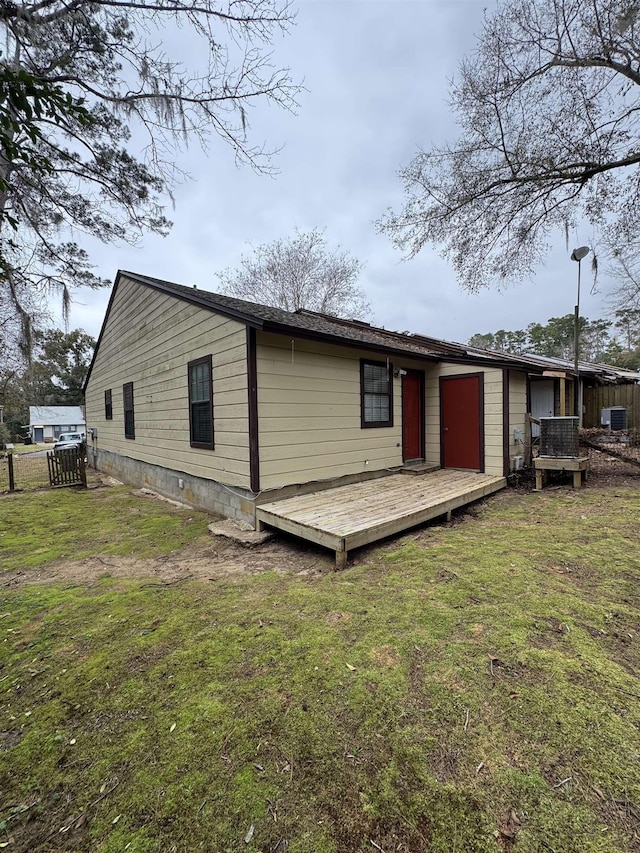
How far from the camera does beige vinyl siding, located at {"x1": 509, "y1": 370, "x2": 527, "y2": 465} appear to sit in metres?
7.02

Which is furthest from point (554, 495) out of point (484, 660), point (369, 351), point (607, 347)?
point (607, 347)

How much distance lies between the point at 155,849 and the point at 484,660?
179 centimetres

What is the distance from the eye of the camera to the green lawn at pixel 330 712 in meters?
1.29

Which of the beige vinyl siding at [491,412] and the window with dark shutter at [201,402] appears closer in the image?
the window with dark shutter at [201,402]

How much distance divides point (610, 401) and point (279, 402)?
13.9 m

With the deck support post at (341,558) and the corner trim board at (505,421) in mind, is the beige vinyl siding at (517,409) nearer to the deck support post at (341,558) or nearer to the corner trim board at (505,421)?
the corner trim board at (505,421)

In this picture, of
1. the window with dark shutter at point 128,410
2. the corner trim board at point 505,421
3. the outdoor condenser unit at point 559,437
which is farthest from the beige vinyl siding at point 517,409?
the window with dark shutter at point 128,410

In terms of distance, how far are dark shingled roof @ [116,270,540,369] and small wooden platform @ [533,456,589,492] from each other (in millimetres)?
1876

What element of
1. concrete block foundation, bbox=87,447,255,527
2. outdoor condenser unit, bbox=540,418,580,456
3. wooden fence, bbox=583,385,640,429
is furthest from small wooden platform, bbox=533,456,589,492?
wooden fence, bbox=583,385,640,429

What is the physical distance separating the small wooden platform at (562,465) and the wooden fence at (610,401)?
8.28 m

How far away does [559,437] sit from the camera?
21.7 feet

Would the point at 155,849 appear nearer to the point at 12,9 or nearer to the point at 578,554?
the point at 578,554

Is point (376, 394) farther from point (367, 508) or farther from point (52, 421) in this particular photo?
point (52, 421)

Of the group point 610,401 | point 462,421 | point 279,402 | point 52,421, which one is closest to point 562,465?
point 462,421
